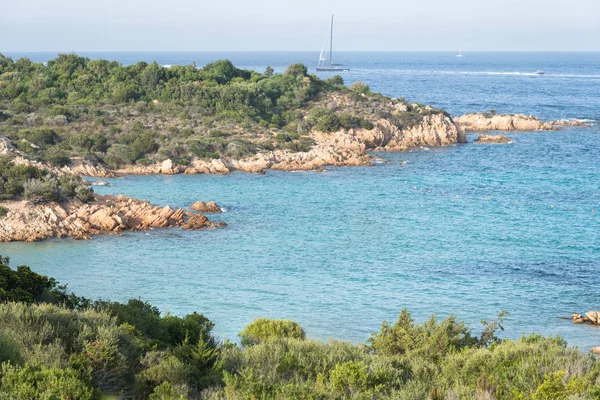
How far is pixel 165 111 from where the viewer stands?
5481 centimetres

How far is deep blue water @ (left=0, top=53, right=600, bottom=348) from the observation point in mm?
21453

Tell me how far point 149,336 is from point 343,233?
55.9 feet

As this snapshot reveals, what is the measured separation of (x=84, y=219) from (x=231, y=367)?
19849 millimetres

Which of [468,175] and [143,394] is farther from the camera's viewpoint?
[468,175]

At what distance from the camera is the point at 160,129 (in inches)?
1975

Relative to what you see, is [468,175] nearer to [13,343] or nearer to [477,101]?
[13,343]

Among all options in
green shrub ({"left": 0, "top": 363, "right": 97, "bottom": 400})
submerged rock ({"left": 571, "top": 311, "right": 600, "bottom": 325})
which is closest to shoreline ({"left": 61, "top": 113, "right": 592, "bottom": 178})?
submerged rock ({"left": 571, "top": 311, "right": 600, "bottom": 325})

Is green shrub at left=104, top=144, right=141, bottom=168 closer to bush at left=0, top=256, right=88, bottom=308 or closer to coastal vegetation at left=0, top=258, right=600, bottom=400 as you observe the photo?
bush at left=0, top=256, right=88, bottom=308

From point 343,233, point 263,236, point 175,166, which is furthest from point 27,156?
point 343,233

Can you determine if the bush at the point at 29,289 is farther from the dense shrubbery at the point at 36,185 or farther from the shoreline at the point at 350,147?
the shoreline at the point at 350,147

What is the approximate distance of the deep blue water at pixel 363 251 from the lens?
21453 millimetres

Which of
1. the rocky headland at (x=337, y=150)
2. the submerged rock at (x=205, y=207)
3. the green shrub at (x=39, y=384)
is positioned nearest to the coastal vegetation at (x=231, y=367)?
the green shrub at (x=39, y=384)

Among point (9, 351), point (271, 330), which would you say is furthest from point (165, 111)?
point (9, 351)

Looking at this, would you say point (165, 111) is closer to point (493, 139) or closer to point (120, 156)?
point (120, 156)
